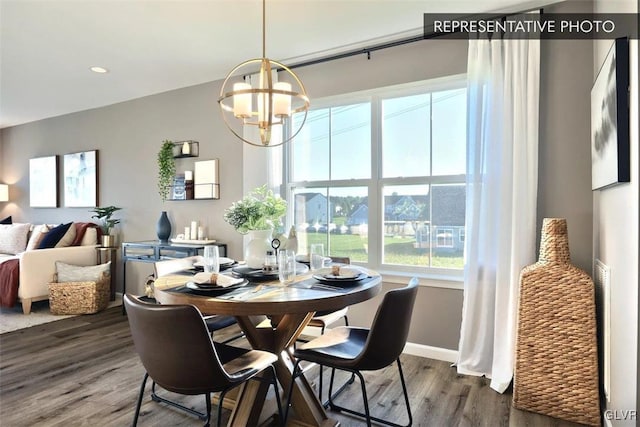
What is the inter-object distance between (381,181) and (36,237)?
456 cm

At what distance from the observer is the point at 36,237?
16.3ft

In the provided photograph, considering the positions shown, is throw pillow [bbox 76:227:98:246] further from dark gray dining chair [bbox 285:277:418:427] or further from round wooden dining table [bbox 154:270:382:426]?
dark gray dining chair [bbox 285:277:418:427]

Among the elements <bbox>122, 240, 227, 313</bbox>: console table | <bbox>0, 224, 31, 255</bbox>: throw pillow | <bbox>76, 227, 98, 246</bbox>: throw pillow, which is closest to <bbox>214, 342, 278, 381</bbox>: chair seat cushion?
<bbox>122, 240, 227, 313</bbox>: console table

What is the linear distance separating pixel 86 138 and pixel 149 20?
10.6 feet

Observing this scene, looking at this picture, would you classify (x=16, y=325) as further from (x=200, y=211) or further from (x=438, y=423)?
(x=438, y=423)

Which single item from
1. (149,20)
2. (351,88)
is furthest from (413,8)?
(149,20)

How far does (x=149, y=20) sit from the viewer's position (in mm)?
2809

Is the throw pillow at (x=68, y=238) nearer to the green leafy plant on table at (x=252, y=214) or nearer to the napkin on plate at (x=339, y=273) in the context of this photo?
the green leafy plant on table at (x=252, y=214)

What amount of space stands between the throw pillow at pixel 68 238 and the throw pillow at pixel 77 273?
37cm

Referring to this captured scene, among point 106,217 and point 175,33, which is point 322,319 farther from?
point 106,217

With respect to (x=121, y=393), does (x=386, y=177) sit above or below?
above

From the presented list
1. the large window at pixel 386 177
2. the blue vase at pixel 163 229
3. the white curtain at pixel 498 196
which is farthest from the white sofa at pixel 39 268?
the white curtain at pixel 498 196

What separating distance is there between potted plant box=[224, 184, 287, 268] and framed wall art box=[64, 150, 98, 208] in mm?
3894

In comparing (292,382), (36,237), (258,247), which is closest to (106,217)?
(36,237)
